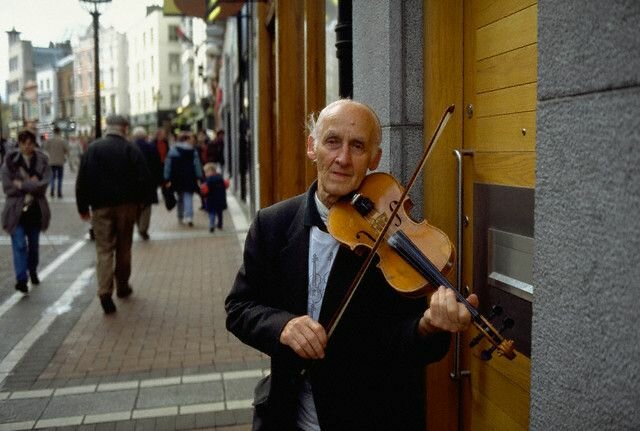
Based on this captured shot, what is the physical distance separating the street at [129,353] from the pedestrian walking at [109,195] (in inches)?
21.0

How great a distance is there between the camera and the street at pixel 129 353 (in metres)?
4.92

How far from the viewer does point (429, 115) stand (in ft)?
11.2

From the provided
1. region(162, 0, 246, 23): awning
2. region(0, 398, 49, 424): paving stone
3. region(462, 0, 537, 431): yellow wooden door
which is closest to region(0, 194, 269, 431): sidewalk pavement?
region(0, 398, 49, 424): paving stone

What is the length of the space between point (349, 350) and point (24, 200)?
23.9 ft

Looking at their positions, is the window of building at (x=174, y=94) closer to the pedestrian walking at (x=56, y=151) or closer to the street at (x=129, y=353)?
the pedestrian walking at (x=56, y=151)

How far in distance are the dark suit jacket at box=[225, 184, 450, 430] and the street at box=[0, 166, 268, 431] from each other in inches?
98.6

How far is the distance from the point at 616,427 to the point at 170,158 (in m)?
13.8

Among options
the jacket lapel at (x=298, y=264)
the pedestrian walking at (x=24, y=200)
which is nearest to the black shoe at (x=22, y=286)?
the pedestrian walking at (x=24, y=200)

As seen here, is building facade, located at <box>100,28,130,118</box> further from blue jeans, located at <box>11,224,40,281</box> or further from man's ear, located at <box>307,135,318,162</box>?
man's ear, located at <box>307,135,318,162</box>

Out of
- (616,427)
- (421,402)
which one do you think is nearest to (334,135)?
(421,402)

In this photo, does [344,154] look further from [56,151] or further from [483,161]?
[56,151]

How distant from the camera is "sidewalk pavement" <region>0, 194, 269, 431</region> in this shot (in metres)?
4.87

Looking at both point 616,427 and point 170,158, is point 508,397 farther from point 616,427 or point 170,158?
point 170,158

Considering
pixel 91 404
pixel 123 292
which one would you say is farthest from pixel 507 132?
pixel 123 292
